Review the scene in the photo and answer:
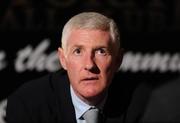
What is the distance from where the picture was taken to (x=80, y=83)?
0.99 meters

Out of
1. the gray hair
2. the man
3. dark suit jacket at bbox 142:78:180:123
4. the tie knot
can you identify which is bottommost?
dark suit jacket at bbox 142:78:180:123

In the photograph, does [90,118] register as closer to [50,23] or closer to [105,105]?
[105,105]

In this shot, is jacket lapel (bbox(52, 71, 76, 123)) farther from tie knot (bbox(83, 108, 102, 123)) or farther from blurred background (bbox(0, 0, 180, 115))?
blurred background (bbox(0, 0, 180, 115))

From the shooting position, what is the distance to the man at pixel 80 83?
Answer: 3.20 ft

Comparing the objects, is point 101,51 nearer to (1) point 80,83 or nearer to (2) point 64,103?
(1) point 80,83

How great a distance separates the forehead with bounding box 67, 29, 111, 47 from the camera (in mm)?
968

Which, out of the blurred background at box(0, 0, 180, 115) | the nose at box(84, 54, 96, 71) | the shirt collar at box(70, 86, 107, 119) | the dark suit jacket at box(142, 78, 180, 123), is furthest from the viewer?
the blurred background at box(0, 0, 180, 115)

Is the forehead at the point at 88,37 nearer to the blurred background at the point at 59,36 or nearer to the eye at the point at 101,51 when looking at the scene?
the eye at the point at 101,51

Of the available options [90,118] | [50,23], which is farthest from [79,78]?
[50,23]

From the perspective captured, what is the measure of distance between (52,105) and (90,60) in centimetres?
21

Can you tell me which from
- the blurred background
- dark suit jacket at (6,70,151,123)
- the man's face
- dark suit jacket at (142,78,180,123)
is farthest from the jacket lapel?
the blurred background

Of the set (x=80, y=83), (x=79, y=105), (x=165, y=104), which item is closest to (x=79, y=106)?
(x=79, y=105)

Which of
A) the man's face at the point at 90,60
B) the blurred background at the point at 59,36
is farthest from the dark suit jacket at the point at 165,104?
the man's face at the point at 90,60

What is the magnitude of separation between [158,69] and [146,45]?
158mm
